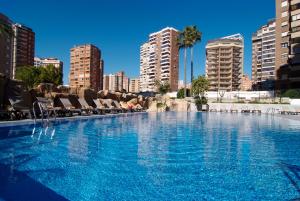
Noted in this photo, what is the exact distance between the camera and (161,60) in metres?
120

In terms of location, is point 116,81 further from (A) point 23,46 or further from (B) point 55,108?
(B) point 55,108

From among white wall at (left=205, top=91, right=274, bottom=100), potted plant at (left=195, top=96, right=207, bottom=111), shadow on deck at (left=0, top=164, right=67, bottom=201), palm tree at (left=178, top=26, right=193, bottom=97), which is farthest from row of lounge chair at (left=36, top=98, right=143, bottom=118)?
white wall at (left=205, top=91, right=274, bottom=100)

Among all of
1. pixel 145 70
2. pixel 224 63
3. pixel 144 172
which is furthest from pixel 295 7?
pixel 145 70

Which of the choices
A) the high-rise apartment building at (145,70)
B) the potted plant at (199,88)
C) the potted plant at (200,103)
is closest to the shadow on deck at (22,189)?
the potted plant at (200,103)

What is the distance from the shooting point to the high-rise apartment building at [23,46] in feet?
322

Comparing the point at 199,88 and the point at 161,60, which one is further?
the point at 161,60

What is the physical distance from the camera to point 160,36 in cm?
12150

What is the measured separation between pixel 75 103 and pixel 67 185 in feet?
60.0

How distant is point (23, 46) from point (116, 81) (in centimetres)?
7339

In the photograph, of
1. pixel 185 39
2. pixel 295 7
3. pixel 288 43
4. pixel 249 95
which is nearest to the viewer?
pixel 185 39

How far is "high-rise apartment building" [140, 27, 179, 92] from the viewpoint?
4582 inches

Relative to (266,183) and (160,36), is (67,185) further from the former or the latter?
(160,36)

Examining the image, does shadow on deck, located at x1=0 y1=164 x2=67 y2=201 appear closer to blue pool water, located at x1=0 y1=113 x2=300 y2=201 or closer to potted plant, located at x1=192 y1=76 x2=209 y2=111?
blue pool water, located at x1=0 y1=113 x2=300 y2=201

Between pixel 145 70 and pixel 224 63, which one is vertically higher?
pixel 145 70
